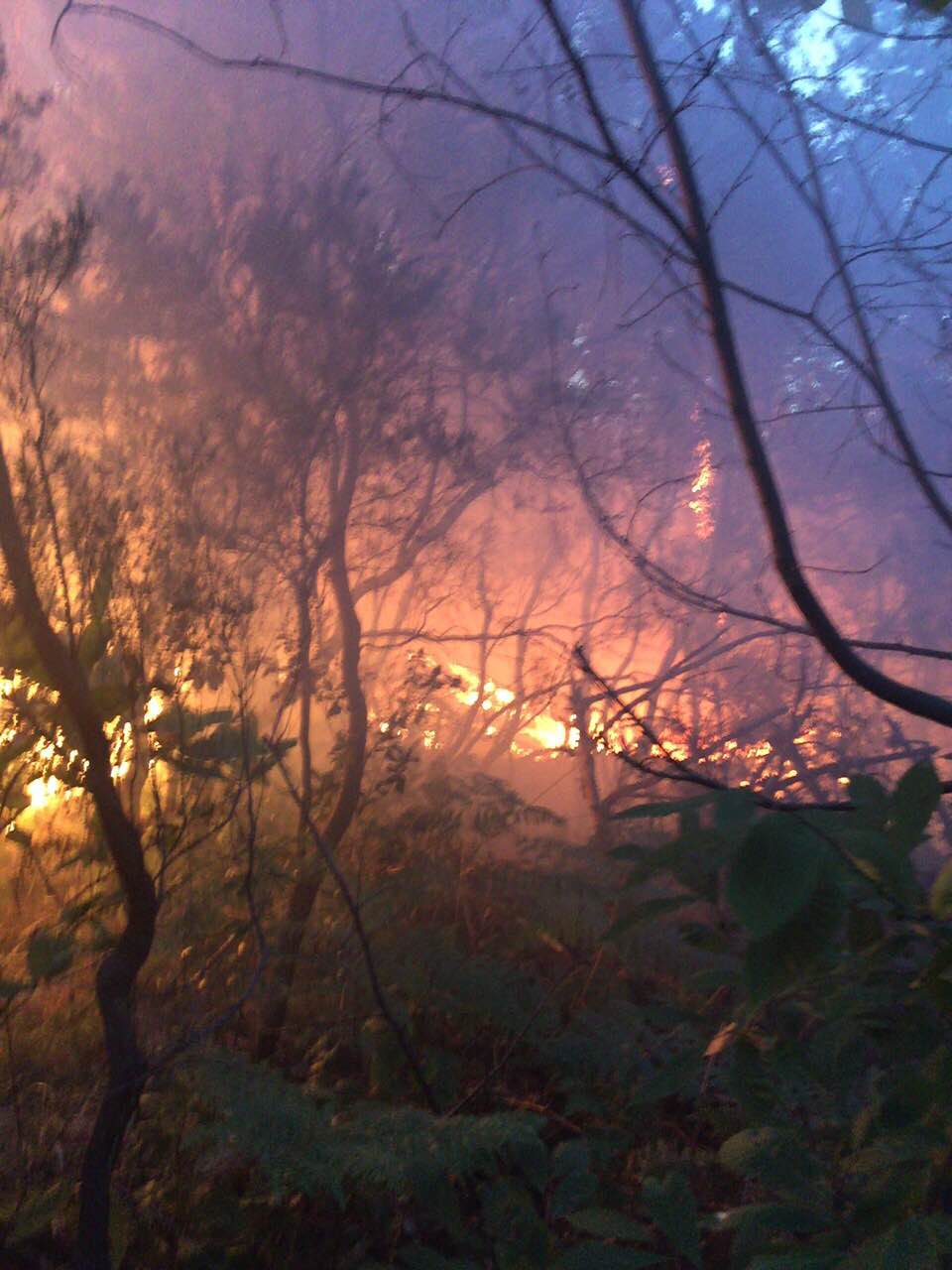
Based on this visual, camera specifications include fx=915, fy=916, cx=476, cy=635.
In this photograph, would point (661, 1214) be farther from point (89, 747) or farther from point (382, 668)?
point (382, 668)

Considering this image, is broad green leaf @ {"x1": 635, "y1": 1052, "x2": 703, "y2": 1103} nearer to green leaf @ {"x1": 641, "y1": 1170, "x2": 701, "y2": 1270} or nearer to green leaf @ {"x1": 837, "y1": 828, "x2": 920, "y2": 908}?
green leaf @ {"x1": 641, "y1": 1170, "x2": 701, "y2": 1270}

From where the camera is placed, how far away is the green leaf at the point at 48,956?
2.02 m

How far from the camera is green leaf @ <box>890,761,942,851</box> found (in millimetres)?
1089

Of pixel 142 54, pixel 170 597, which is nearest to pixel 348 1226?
pixel 170 597

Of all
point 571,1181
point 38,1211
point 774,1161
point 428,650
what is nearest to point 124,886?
point 38,1211

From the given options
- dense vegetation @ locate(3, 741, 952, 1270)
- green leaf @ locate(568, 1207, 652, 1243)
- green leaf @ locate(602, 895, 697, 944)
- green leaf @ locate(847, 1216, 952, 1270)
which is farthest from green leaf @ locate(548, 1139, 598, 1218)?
green leaf @ locate(847, 1216, 952, 1270)

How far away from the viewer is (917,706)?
1.36 meters

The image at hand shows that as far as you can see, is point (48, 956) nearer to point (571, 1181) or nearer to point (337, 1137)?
point (337, 1137)

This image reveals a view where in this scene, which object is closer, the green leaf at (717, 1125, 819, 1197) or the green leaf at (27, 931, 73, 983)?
the green leaf at (717, 1125, 819, 1197)

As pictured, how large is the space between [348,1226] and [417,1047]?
675 mm

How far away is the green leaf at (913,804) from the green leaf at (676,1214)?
0.63 m

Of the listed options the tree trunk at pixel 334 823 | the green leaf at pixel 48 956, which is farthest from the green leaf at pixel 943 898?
the green leaf at pixel 48 956

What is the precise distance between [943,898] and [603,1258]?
2.02 feet

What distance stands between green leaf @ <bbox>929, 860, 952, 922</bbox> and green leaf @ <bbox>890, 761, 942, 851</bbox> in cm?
7
